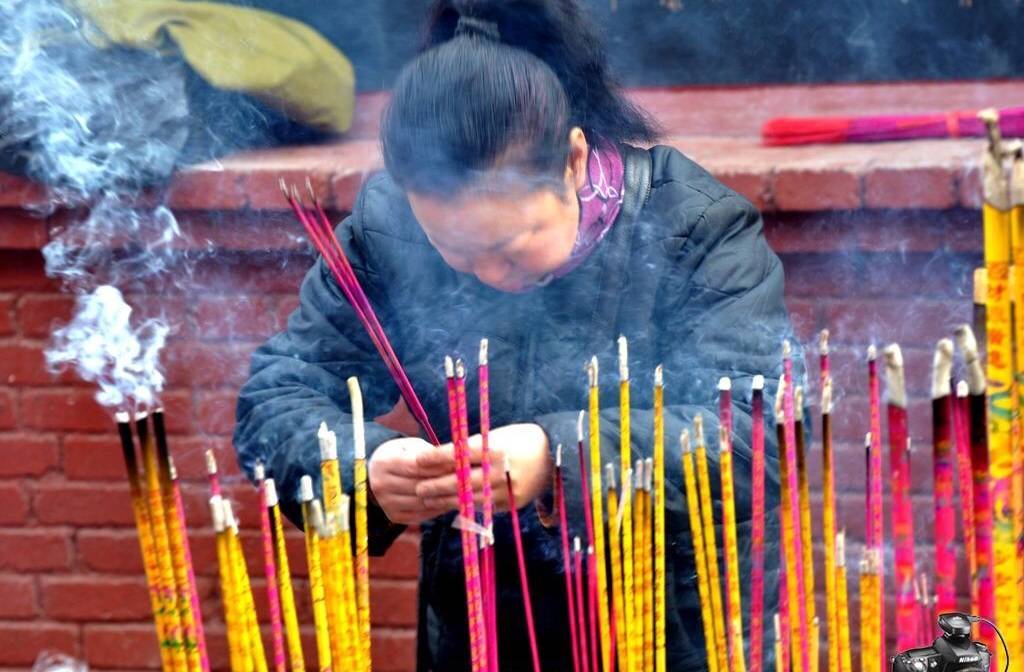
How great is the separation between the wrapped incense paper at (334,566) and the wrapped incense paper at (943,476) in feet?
1.58

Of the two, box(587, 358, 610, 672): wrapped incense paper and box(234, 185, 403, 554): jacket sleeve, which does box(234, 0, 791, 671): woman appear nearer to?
box(234, 185, 403, 554): jacket sleeve

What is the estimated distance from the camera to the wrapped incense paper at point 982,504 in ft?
3.33


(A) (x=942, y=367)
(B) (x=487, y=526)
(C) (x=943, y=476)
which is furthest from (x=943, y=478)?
(B) (x=487, y=526)

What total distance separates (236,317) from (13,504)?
2.15 ft

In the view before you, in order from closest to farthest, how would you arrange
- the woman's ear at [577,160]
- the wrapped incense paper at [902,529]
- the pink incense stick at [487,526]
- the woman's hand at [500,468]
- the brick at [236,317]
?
the wrapped incense paper at [902,529] < the pink incense stick at [487,526] < the woman's hand at [500,468] < the woman's ear at [577,160] < the brick at [236,317]

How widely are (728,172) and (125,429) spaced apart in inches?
57.7

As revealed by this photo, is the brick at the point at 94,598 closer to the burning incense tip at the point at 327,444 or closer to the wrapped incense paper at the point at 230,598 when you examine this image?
Result: the wrapped incense paper at the point at 230,598

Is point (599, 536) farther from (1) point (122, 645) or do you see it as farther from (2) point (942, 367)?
(1) point (122, 645)

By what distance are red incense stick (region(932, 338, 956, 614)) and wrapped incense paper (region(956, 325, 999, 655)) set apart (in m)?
0.02

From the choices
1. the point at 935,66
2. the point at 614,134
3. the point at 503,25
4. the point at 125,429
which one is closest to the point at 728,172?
the point at 935,66

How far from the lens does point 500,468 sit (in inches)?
53.2

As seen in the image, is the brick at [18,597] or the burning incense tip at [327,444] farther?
the brick at [18,597]

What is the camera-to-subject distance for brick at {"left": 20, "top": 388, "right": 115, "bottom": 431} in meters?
2.64

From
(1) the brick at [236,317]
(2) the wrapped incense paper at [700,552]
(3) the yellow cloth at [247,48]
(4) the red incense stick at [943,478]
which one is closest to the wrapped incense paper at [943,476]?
(4) the red incense stick at [943,478]
